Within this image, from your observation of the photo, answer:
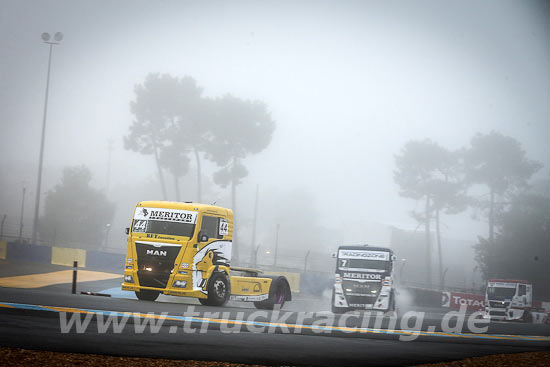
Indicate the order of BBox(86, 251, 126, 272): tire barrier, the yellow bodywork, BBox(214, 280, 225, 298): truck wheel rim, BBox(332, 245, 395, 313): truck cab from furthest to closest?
BBox(86, 251, 126, 272): tire barrier → BBox(332, 245, 395, 313): truck cab → BBox(214, 280, 225, 298): truck wheel rim → the yellow bodywork

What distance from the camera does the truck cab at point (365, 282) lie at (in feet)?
78.3

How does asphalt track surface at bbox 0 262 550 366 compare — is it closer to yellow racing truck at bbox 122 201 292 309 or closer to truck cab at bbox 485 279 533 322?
yellow racing truck at bbox 122 201 292 309

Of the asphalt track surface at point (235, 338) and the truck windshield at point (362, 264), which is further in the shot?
the truck windshield at point (362, 264)

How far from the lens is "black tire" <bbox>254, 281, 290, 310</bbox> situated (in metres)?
18.2

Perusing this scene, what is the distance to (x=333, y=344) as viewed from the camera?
9.13 m

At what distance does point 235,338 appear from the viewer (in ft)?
29.8

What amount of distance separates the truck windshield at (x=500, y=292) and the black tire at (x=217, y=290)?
21.4 metres

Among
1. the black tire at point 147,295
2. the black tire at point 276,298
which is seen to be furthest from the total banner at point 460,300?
the black tire at point 147,295

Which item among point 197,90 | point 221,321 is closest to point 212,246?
point 221,321

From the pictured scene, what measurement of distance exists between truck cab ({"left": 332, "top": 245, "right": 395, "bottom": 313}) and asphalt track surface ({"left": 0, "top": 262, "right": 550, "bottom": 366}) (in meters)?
10.6

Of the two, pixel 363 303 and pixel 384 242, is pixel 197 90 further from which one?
pixel 363 303

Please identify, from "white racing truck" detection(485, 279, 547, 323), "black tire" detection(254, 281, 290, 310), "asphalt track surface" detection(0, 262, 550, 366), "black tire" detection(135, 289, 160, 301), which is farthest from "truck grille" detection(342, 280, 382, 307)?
"white racing truck" detection(485, 279, 547, 323)

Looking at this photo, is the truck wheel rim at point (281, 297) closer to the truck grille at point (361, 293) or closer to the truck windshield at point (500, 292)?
the truck grille at point (361, 293)

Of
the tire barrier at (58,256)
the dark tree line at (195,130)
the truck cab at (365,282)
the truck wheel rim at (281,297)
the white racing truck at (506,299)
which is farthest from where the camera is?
the dark tree line at (195,130)
